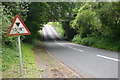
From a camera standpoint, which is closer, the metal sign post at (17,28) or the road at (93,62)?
the metal sign post at (17,28)

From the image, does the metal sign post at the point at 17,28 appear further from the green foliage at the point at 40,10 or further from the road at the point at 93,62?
the green foliage at the point at 40,10

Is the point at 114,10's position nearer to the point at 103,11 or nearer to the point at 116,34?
the point at 103,11

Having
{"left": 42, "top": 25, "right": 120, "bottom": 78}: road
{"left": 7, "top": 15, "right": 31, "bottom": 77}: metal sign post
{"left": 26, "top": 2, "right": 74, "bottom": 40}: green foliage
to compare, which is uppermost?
{"left": 26, "top": 2, "right": 74, "bottom": 40}: green foliage

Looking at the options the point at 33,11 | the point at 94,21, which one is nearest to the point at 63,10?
the point at 33,11

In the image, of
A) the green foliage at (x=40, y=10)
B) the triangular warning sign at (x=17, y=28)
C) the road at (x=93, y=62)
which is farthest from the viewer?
the green foliage at (x=40, y=10)

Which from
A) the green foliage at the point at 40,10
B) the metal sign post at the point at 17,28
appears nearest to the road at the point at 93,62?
the metal sign post at the point at 17,28

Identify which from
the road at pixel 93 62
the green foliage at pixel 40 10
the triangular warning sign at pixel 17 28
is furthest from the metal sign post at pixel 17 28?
the green foliage at pixel 40 10

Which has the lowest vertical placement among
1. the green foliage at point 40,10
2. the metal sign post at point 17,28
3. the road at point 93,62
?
the road at point 93,62

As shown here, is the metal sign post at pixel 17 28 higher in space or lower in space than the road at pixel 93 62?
higher

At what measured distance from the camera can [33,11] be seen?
17297mm

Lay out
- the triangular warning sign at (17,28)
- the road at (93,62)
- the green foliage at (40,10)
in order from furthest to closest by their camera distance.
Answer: the green foliage at (40,10)
the road at (93,62)
the triangular warning sign at (17,28)

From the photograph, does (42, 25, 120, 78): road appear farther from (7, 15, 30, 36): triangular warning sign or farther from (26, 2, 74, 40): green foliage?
(26, 2, 74, 40): green foliage

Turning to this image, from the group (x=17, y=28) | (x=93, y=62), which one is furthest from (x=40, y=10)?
(x=17, y=28)

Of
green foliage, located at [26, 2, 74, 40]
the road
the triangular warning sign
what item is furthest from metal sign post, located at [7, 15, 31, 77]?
green foliage, located at [26, 2, 74, 40]
